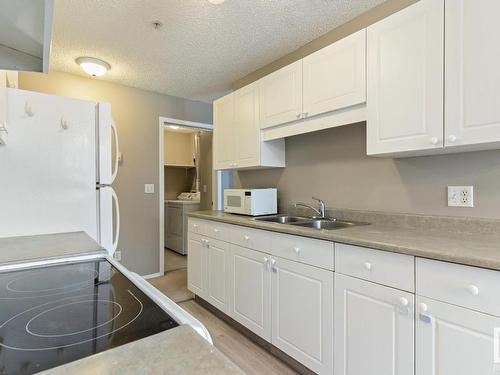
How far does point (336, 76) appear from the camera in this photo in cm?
184

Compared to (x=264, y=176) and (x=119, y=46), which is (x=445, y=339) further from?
(x=119, y=46)

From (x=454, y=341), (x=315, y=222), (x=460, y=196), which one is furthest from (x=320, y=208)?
(x=454, y=341)

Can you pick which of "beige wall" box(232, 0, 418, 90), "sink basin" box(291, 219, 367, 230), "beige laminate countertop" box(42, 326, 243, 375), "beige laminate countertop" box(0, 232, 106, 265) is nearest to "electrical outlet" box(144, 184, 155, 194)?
"beige wall" box(232, 0, 418, 90)

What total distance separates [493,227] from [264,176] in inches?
73.4

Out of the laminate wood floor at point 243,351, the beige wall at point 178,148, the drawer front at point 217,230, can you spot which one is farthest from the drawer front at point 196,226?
the beige wall at point 178,148

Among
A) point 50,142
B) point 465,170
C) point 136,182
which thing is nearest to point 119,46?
point 50,142

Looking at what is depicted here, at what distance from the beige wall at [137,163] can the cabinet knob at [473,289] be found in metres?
3.29

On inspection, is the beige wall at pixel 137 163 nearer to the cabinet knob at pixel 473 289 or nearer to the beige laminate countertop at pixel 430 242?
the beige laminate countertop at pixel 430 242

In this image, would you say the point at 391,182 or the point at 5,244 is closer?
the point at 5,244

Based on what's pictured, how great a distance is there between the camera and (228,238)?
2.28 meters

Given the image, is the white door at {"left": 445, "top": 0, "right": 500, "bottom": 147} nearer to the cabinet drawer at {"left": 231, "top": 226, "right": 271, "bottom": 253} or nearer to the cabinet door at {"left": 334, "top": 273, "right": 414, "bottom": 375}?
the cabinet door at {"left": 334, "top": 273, "right": 414, "bottom": 375}

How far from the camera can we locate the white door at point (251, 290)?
6.26 feet

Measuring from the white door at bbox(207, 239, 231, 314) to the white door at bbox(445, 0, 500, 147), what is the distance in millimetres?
1700

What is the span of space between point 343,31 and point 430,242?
1.72 metres
